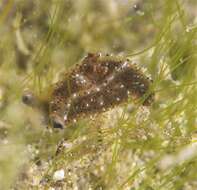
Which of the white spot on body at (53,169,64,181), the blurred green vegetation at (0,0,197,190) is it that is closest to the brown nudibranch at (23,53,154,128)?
the blurred green vegetation at (0,0,197,190)

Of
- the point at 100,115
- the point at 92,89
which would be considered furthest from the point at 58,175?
the point at 92,89

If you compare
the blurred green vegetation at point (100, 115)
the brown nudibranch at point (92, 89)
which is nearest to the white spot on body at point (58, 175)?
the blurred green vegetation at point (100, 115)

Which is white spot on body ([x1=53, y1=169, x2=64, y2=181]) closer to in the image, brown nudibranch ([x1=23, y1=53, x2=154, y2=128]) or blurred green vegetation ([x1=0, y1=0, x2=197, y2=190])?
blurred green vegetation ([x1=0, y1=0, x2=197, y2=190])

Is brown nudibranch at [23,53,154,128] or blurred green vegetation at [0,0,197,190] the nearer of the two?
blurred green vegetation at [0,0,197,190]

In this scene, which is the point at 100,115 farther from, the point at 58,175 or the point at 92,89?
the point at 58,175

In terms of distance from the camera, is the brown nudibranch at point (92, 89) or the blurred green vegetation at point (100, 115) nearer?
the blurred green vegetation at point (100, 115)

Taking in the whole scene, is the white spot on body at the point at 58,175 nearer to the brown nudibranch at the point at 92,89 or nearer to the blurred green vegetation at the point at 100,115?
the blurred green vegetation at the point at 100,115
